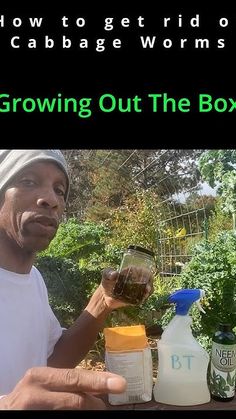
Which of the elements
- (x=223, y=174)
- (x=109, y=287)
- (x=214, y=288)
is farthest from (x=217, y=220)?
(x=109, y=287)

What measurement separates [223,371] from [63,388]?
0.38m

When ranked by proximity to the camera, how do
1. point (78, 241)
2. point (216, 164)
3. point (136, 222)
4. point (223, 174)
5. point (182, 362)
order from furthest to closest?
point (78, 241) < point (223, 174) < point (216, 164) < point (136, 222) < point (182, 362)

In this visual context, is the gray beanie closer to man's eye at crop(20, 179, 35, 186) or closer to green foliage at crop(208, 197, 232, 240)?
man's eye at crop(20, 179, 35, 186)

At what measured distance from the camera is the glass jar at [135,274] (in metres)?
0.86

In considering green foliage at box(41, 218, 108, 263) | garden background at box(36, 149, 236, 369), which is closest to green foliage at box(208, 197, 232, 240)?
garden background at box(36, 149, 236, 369)

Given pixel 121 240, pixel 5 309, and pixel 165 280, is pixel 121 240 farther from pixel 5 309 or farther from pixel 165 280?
pixel 5 309

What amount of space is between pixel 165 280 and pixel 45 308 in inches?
48.0

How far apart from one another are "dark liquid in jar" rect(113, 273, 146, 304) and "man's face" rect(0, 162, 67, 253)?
162mm

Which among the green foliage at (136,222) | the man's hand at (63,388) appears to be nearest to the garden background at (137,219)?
the green foliage at (136,222)

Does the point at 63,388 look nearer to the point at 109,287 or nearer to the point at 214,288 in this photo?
the point at 109,287

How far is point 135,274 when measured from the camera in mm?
865
